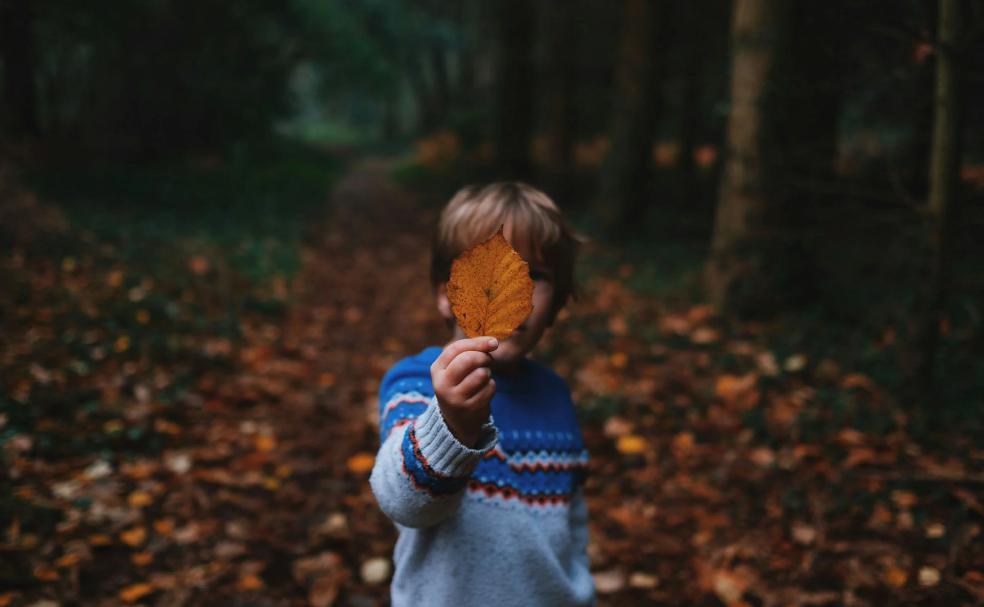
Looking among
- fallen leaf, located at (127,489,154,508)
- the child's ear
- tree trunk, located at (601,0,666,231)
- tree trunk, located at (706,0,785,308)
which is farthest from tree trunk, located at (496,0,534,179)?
the child's ear

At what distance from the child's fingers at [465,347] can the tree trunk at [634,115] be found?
25.1ft

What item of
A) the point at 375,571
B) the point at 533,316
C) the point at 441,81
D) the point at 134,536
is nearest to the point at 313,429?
the point at 134,536

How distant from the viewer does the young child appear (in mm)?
1340

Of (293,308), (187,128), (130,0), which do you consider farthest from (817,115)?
(187,128)

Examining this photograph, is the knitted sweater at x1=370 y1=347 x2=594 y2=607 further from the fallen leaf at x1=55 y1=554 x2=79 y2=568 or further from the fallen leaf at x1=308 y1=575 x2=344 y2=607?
the fallen leaf at x1=55 y1=554 x2=79 y2=568

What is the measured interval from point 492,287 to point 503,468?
636 millimetres

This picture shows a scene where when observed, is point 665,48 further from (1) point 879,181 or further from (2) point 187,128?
(2) point 187,128

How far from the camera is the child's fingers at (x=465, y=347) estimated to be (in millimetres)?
928

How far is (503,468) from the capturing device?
1.38 metres

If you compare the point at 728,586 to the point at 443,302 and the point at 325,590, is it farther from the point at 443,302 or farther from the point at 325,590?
the point at 443,302

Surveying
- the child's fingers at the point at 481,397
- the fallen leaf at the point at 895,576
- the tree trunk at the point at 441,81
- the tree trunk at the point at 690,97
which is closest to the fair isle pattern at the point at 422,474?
the child's fingers at the point at 481,397

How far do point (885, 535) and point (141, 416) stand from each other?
3.63 metres

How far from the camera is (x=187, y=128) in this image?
1292cm

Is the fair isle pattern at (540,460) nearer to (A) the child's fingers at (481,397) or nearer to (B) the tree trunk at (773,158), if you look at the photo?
(A) the child's fingers at (481,397)
